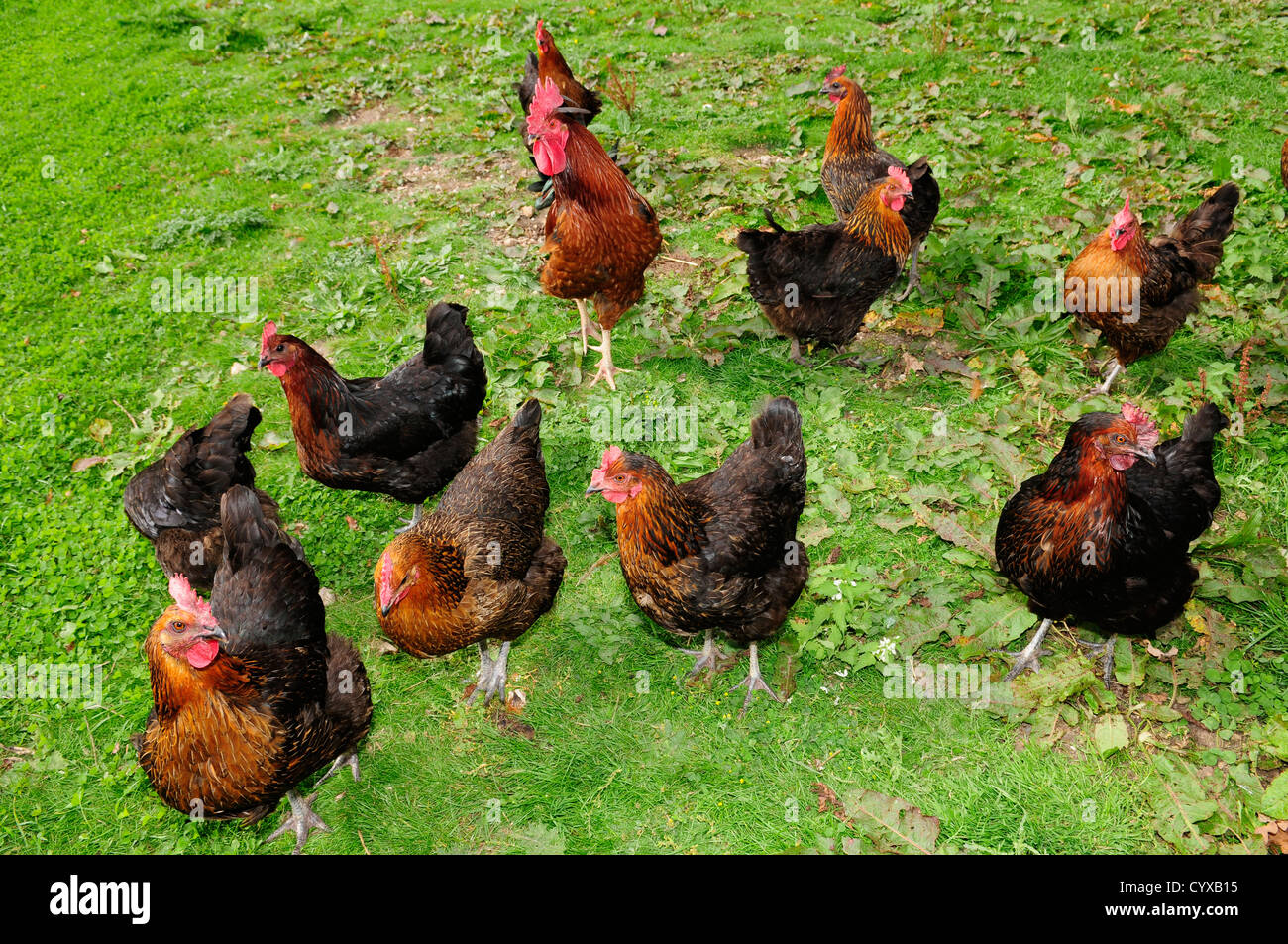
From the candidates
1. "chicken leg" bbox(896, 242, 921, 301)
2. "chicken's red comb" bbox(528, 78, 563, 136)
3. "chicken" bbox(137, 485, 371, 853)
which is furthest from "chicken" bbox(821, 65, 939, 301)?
"chicken" bbox(137, 485, 371, 853)

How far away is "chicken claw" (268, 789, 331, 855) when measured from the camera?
434cm

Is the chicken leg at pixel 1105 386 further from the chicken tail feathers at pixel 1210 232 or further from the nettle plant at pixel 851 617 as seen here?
the nettle plant at pixel 851 617

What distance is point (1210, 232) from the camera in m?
6.08

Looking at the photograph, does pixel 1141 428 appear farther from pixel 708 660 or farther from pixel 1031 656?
pixel 708 660

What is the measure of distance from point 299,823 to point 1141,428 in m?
5.21

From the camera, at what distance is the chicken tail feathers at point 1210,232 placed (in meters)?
6.00

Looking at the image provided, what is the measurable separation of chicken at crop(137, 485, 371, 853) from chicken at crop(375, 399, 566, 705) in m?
0.46

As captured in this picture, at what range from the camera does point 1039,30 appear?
10.6 m

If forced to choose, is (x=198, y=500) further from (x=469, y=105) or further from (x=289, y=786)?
(x=469, y=105)

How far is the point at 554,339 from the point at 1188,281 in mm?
5368

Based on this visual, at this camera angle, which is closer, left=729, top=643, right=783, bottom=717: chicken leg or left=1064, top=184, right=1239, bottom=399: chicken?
left=729, top=643, right=783, bottom=717: chicken leg

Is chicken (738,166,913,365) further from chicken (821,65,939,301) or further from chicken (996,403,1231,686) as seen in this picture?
chicken (996,403,1231,686)

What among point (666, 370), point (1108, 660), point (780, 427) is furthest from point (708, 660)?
point (666, 370)

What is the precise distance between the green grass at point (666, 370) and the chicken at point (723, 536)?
22.0 inches
